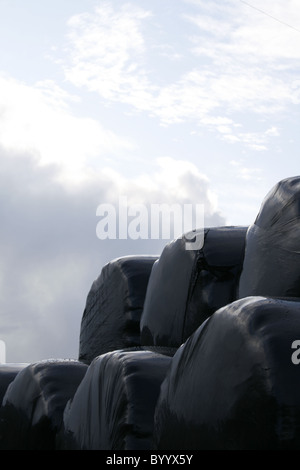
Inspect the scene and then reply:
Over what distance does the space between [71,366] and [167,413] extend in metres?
1.61

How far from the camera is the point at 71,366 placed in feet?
13.2

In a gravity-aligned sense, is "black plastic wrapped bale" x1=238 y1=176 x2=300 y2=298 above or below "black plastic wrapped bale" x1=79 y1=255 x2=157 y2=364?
above

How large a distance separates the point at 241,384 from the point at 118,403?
86cm

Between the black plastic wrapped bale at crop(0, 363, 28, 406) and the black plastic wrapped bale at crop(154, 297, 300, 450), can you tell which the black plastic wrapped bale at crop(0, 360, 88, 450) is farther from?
the black plastic wrapped bale at crop(154, 297, 300, 450)

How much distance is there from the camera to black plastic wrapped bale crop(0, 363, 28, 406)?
4.53 m

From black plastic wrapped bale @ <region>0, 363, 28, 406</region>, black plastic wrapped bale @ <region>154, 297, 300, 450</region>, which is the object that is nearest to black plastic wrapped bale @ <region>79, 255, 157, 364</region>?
black plastic wrapped bale @ <region>0, 363, 28, 406</region>

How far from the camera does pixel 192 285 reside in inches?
154

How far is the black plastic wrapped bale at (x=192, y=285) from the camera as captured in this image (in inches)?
151

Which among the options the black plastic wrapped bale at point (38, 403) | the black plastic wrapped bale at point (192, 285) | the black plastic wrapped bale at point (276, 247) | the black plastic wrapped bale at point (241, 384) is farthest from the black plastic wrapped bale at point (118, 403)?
the black plastic wrapped bale at point (192, 285)

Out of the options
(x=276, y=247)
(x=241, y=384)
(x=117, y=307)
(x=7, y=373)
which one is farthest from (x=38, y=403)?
(x=241, y=384)

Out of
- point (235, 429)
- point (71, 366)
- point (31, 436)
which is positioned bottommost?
point (31, 436)

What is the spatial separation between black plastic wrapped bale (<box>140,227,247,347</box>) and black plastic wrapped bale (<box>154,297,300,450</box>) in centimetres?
134
